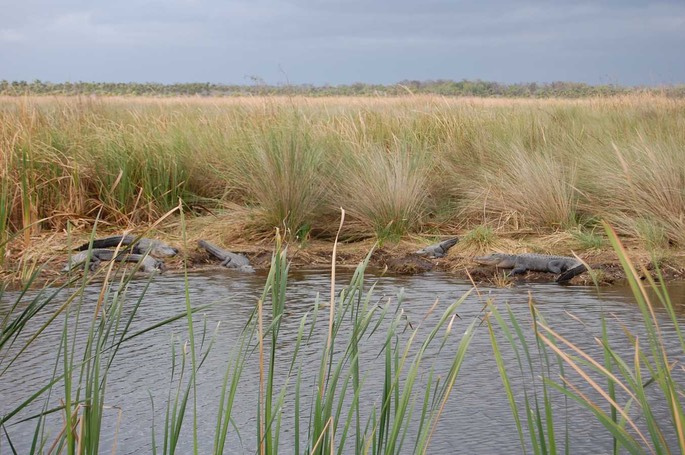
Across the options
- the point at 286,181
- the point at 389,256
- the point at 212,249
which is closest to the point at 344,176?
the point at 286,181

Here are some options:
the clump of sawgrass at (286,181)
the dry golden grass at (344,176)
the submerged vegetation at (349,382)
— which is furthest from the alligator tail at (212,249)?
the submerged vegetation at (349,382)

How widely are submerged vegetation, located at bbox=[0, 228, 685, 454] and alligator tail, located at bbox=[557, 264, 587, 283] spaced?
0.77m

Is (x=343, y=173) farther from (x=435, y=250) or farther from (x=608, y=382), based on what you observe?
(x=608, y=382)

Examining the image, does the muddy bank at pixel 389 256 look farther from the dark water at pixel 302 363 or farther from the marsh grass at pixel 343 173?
the dark water at pixel 302 363

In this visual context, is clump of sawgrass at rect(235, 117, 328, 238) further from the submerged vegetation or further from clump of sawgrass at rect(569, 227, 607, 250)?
clump of sawgrass at rect(569, 227, 607, 250)

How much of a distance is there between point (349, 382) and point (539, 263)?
9.37ft

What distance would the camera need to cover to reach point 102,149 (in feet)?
26.9

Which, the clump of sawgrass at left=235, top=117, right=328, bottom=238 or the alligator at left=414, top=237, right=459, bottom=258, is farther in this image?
the clump of sawgrass at left=235, top=117, right=328, bottom=238

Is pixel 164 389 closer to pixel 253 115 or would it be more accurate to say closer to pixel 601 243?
pixel 601 243

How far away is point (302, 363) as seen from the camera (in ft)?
10.4

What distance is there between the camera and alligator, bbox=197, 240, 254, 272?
22.4 feet

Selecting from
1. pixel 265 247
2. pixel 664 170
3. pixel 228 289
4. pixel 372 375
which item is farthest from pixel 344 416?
pixel 664 170

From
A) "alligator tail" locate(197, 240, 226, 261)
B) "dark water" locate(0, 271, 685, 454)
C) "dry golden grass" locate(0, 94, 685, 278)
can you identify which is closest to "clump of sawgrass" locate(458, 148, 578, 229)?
"dry golden grass" locate(0, 94, 685, 278)

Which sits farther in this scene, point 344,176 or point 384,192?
point 344,176
